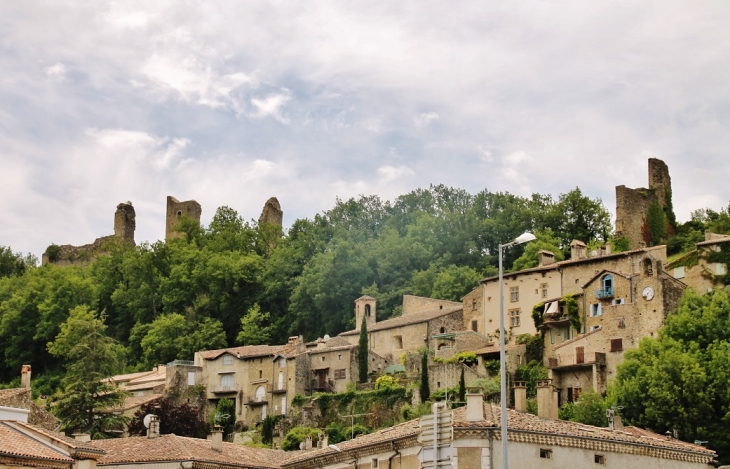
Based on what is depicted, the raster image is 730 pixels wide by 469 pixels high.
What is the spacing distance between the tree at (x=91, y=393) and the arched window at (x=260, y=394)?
1289 centimetres

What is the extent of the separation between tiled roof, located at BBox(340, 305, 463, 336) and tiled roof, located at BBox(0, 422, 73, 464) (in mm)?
51479

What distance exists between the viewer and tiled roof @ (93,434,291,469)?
168 ft

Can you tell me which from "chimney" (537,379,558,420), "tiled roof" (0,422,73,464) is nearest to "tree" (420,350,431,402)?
"chimney" (537,379,558,420)

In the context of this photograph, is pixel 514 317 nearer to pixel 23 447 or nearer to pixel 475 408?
pixel 475 408

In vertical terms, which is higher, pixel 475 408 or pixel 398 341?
pixel 398 341

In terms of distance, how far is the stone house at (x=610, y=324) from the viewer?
241 ft

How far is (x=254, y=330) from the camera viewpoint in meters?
110

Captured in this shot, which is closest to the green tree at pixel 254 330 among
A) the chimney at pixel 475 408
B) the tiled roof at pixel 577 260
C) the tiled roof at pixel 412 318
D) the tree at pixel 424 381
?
the tiled roof at pixel 412 318

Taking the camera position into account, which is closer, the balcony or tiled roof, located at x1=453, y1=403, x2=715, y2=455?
tiled roof, located at x1=453, y1=403, x2=715, y2=455

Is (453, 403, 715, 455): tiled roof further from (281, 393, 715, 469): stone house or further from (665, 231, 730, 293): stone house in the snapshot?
(665, 231, 730, 293): stone house

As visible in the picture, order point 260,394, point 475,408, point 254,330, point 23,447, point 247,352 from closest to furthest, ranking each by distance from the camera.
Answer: point 23,447
point 475,408
point 260,394
point 247,352
point 254,330

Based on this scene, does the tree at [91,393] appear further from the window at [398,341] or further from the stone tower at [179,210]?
the stone tower at [179,210]

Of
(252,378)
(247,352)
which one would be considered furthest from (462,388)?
(247,352)

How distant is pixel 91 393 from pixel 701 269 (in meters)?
40.2
